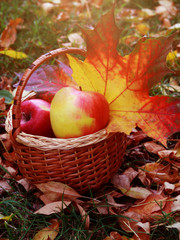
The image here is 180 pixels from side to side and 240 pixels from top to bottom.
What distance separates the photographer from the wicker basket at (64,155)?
1.03 meters

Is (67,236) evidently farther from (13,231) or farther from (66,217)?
(13,231)

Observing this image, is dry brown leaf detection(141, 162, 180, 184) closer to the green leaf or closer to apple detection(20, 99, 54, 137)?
apple detection(20, 99, 54, 137)

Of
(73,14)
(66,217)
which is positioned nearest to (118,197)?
(66,217)

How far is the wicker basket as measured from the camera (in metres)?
1.03

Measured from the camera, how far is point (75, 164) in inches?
42.5

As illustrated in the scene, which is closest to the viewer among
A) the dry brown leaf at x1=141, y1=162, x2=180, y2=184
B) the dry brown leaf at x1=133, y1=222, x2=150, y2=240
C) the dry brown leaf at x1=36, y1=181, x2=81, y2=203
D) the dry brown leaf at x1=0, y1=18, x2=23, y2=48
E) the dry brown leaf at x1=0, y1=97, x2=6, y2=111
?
the dry brown leaf at x1=133, y1=222, x2=150, y2=240

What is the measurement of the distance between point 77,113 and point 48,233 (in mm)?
441

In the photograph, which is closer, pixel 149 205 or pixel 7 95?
pixel 149 205

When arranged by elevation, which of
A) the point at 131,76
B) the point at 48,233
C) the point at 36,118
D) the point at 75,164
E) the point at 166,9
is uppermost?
the point at 166,9

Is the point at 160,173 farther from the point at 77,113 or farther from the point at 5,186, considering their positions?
the point at 5,186

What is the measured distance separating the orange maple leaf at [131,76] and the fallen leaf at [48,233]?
408 millimetres

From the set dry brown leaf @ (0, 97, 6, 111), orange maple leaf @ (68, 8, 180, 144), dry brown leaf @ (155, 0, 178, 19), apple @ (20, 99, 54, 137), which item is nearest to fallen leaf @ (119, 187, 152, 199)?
orange maple leaf @ (68, 8, 180, 144)

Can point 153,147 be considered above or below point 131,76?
below

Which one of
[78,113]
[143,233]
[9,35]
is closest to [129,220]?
[143,233]
